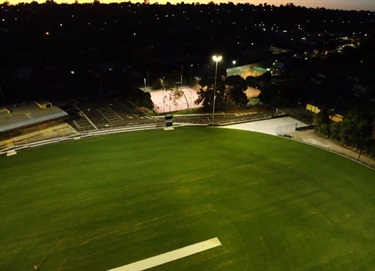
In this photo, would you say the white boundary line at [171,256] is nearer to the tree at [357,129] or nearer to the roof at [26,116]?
the tree at [357,129]

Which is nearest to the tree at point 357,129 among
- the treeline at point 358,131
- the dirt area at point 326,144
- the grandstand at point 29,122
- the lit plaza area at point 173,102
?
the treeline at point 358,131

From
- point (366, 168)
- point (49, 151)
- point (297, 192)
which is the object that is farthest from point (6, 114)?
point (366, 168)

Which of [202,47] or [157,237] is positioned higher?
[202,47]

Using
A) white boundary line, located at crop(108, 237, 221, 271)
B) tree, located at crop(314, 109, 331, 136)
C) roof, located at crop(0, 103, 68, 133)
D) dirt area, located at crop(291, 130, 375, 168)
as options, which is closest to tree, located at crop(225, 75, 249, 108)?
dirt area, located at crop(291, 130, 375, 168)

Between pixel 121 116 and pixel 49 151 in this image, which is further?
pixel 121 116

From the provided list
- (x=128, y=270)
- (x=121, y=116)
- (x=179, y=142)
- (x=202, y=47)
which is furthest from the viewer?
(x=202, y=47)

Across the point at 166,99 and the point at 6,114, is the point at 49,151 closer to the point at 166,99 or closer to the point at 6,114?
the point at 6,114

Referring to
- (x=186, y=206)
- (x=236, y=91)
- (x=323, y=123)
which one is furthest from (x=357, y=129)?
(x=186, y=206)

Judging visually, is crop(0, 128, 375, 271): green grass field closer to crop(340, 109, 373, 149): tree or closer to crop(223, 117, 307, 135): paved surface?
crop(340, 109, 373, 149): tree
